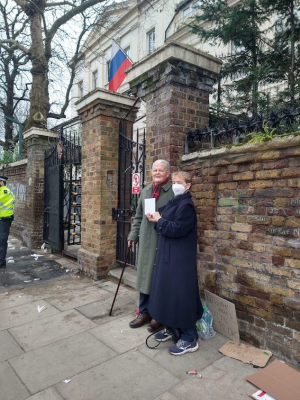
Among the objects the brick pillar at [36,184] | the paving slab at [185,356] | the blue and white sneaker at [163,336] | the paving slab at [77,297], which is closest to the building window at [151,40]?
the brick pillar at [36,184]

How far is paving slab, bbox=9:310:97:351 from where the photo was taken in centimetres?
282

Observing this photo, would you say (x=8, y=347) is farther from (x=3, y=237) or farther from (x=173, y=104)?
Result: (x=3, y=237)

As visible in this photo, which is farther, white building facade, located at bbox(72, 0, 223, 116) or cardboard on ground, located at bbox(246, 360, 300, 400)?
white building facade, located at bbox(72, 0, 223, 116)

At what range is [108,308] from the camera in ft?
11.8

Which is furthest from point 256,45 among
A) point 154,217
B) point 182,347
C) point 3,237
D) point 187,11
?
point 187,11

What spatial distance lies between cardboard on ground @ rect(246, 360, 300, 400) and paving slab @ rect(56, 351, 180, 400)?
25.4 inches

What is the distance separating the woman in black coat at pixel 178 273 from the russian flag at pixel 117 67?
4.23 m

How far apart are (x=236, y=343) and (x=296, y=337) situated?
59 centimetres

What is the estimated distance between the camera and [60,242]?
661 centimetres

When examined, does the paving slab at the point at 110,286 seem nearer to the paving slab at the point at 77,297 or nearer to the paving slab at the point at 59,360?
the paving slab at the point at 77,297

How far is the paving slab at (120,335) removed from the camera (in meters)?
2.73

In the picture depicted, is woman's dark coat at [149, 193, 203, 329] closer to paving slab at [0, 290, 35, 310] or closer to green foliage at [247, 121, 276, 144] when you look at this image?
green foliage at [247, 121, 276, 144]

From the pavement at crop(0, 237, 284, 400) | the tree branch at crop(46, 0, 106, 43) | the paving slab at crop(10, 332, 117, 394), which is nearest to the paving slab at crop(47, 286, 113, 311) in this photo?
the pavement at crop(0, 237, 284, 400)

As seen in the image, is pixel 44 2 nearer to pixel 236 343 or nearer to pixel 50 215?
pixel 50 215
